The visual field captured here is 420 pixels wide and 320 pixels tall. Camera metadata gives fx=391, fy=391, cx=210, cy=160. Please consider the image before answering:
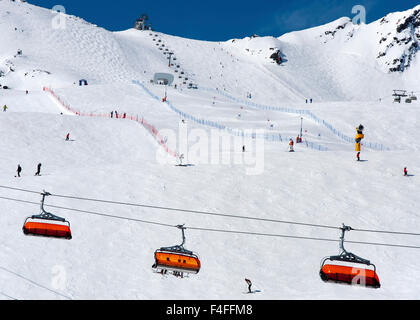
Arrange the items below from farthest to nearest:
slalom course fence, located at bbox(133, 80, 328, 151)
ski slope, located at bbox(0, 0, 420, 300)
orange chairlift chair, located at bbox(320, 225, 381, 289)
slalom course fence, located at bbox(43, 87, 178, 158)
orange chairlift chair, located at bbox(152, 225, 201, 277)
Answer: slalom course fence, located at bbox(133, 80, 328, 151) → slalom course fence, located at bbox(43, 87, 178, 158) → ski slope, located at bbox(0, 0, 420, 300) → orange chairlift chair, located at bbox(152, 225, 201, 277) → orange chairlift chair, located at bbox(320, 225, 381, 289)

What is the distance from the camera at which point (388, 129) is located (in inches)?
1964

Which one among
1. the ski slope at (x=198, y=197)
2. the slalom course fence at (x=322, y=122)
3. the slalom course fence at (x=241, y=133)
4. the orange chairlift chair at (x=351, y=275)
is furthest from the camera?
the slalom course fence at (x=322, y=122)

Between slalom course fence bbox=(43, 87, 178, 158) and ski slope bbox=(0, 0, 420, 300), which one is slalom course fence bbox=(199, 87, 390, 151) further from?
slalom course fence bbox=(43, 87, 178, 158)

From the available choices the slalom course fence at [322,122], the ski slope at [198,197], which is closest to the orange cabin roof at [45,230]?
the ski slope at [198,197]

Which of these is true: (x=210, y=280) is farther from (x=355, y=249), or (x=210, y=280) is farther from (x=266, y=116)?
(x=266, y=116)

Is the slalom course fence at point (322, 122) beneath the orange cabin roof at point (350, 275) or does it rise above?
above

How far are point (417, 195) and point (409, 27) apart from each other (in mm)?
148370

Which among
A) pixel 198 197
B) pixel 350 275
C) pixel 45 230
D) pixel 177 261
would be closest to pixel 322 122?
pixel 198 197

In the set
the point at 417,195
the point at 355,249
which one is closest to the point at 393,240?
the point at 355,249

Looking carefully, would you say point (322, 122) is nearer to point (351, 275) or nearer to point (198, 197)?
point (198, 197)

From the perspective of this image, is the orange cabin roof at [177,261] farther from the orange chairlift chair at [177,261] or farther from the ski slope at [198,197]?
the ski slope at [198,197]

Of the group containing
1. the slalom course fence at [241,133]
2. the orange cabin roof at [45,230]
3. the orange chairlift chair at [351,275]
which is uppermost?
the slalom course fence at [241,133]

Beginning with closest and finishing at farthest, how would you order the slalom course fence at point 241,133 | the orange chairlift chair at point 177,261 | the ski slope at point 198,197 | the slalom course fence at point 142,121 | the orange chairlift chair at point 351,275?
the orange chairlift chair at point 351,275
the orange chairlift chair at point 177,261
the ski slope at point 198,197
the slalom course fence at point 142,121
the slalom course fence at point 241,133

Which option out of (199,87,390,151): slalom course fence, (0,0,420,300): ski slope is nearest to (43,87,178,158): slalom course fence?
(0,0,420,300): ski slope
